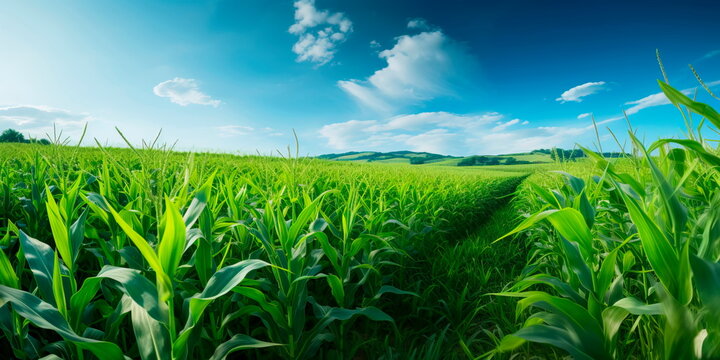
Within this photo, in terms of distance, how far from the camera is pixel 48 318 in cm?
105

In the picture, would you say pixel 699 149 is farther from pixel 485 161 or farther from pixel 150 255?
pixel 485 161

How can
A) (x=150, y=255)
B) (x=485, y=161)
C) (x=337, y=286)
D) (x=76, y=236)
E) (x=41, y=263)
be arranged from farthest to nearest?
(x=485, y=161) < (x=337, y=286) < (x=76, y=236) < (x=41, y=263) < (x=150, y=255)

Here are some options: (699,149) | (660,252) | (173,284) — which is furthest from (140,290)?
(699,149)

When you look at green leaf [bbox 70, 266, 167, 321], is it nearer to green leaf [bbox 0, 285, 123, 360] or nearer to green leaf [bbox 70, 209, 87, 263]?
green leaf [bbox 0, 285, 123, 360]

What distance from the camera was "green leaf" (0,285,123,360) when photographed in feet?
3.16

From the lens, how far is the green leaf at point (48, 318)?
964 mm

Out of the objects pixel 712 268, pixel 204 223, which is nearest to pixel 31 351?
pixel 204 223

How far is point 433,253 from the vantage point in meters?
3.85

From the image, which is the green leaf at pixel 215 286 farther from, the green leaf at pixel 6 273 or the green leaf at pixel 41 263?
the green leaf at pixel 6 273

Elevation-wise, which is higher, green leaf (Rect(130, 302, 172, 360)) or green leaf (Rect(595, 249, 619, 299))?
green leaf (Rect(595, 249, 619, 299))

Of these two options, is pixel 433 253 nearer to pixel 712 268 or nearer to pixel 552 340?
pixel 552 340

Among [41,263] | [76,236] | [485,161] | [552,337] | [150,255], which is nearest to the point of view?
[150,255]

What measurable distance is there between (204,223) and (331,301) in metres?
1.25

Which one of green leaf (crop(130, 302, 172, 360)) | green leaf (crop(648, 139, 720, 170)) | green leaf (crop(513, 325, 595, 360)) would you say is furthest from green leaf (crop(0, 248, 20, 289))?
green leaf (crop(648, 139, 720, 170))
